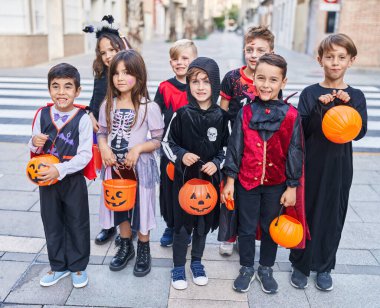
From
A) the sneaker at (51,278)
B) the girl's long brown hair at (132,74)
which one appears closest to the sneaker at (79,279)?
the sneaker at (51,278)

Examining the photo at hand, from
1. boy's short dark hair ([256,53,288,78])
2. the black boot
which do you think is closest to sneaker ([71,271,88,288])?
the black boot

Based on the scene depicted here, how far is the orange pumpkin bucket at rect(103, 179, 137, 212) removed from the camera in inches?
111

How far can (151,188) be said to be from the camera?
3.14 metres

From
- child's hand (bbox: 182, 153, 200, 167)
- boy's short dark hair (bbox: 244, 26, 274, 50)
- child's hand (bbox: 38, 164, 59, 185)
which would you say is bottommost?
child's hand (bbox: 38, 164, 59, 185)

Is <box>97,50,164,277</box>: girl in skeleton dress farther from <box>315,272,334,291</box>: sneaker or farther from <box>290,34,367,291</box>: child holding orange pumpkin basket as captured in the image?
<box>315,272,334,291</box>: sneaker

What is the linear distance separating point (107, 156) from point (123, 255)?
852mm

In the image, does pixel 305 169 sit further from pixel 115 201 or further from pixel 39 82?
pixel 39 82

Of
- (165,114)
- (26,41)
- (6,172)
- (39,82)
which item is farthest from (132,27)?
(165,114)

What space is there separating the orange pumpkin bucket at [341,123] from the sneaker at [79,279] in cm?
198

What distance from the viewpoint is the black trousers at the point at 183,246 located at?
305cm

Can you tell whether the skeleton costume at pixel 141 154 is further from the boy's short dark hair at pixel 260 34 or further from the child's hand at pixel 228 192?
the boy's short dark hair at pixel 260 34

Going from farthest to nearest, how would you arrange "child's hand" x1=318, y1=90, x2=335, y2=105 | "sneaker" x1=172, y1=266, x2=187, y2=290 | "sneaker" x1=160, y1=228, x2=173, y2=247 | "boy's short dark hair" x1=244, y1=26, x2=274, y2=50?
"sneaker" x1=160, y1=228, x2=173, y2=247, "boy's short dark hair" x1=244, y1=26, x2=274, y2=50, "sneaker" x1=172, y1=266, x2=187, y2=290, "child's hand" x1=318, y1=90, x2=335, y2=105

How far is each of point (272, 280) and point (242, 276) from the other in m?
0.22

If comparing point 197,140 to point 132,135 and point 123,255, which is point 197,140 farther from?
point 123,255
